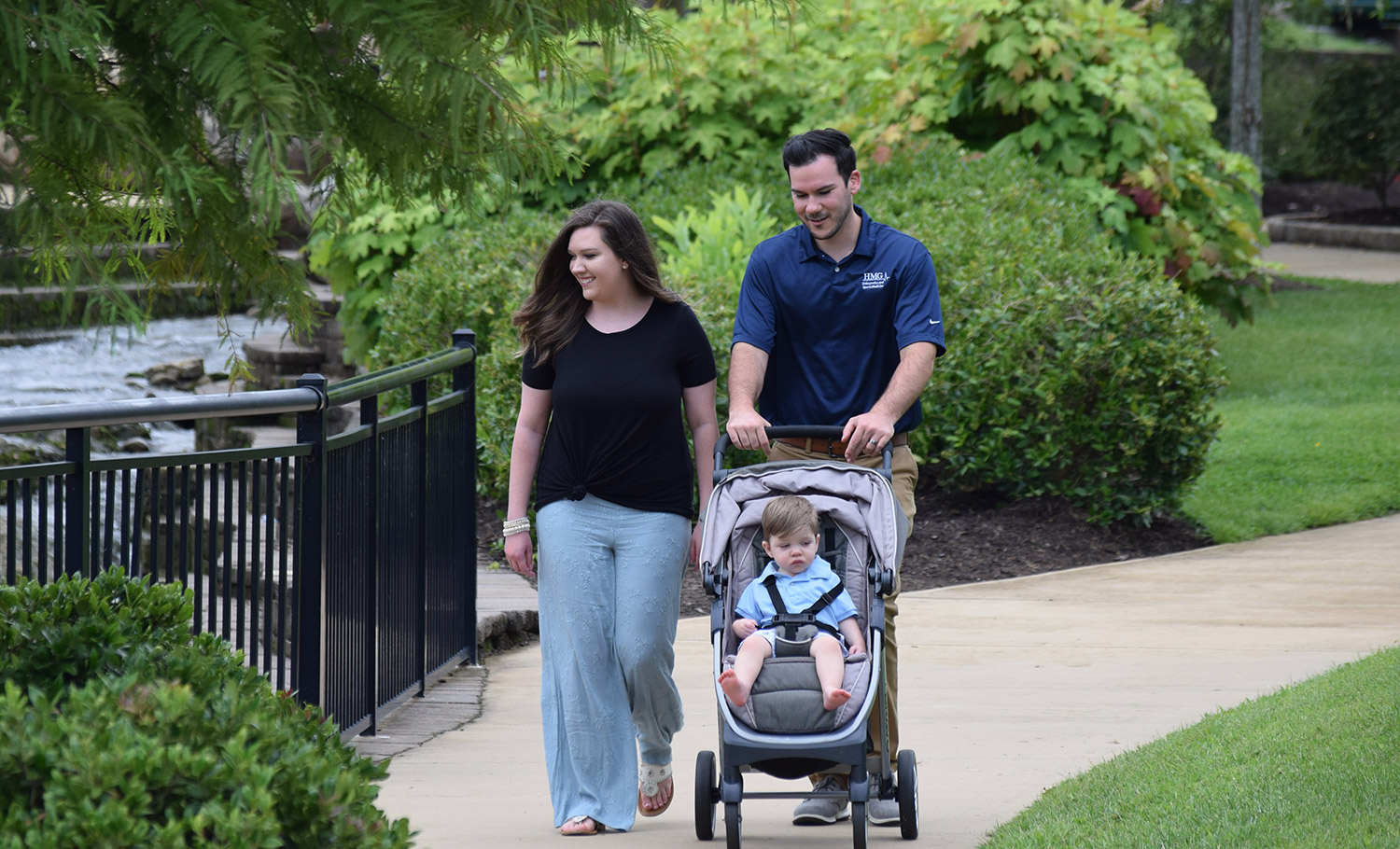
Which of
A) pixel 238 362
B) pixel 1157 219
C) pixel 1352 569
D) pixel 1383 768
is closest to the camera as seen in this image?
pixel 238 362

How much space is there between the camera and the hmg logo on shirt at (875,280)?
473 centimetres

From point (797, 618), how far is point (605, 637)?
703 mm

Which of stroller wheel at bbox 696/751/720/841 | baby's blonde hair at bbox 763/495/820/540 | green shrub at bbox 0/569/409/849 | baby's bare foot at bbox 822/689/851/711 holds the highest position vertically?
baby's blonde hair at bbox 763/495/820/540

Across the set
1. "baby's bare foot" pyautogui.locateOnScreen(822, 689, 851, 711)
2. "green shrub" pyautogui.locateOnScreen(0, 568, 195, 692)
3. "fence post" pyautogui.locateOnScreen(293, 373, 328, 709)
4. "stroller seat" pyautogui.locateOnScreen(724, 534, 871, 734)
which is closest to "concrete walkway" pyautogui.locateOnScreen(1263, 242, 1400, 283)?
"fence post" pyautogui.locateOnScreen(293, 373, 328, 709)

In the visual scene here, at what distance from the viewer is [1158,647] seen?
7031 millimetres

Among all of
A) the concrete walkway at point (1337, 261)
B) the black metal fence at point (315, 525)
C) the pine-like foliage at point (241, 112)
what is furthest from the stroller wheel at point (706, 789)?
the concrete walkway at point (1337, 261)

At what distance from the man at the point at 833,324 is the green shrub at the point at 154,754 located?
2155 mm

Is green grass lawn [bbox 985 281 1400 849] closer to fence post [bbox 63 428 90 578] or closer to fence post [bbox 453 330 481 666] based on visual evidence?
fence post [bbox 63 428 90 578]

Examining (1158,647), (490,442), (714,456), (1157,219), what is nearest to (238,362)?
(714,456)

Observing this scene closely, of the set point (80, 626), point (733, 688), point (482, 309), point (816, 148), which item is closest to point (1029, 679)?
point (733, 688)

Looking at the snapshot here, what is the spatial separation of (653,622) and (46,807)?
2.46 m

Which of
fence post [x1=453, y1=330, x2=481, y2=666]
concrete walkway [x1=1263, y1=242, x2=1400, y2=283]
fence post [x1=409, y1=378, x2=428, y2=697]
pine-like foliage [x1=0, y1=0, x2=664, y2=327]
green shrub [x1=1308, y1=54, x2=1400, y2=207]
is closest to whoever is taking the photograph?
pine-like foliage [x1=0, y1=0, x2=664, y2=327]

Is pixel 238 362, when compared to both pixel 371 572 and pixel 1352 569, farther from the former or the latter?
pixel 1352 569

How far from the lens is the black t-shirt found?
459 cm
